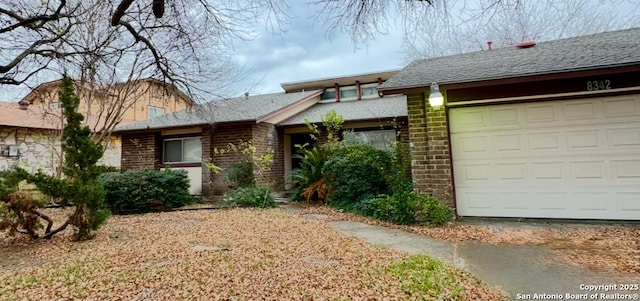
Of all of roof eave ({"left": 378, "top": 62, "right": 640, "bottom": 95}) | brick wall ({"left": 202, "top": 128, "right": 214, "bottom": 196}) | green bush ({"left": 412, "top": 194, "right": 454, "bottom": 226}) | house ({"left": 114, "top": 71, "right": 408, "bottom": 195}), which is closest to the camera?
roof eave ({"left": 378, "top": 62, "right": 640, "bottom": 95})

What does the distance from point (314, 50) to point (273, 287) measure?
4.20 metres

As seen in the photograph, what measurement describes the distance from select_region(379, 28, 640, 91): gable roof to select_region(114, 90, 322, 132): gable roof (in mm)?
5659

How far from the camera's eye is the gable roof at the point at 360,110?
11.7 m

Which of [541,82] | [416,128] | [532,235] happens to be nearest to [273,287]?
[532,235]

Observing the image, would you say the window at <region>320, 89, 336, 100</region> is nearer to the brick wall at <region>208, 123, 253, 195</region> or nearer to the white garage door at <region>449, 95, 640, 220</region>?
the brick wall at <region>208, 123, 253, 195</region>

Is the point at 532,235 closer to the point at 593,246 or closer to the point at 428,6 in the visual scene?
the point at 593,246

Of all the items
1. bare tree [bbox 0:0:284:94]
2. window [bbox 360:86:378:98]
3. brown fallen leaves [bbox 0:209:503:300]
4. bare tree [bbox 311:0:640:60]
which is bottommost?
brown fallen leaves [bbox 0:209:503:300]

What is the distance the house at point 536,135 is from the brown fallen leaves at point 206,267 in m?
2.97

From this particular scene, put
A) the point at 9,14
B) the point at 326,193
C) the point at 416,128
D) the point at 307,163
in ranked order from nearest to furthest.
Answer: the point at 9,14 < the point at 416,128 < the point at 326,193 < the point at 307,163

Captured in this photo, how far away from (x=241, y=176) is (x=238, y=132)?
166 centimetres

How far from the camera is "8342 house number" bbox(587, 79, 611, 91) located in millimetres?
5908

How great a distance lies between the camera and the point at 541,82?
6277 mm

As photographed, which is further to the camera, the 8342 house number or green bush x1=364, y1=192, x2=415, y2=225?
green bush x1=364, y1=192, x2=415, y2=225

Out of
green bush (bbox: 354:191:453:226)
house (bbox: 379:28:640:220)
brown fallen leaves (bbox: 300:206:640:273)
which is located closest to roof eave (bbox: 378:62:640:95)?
house (bbox: 379:28:640:220)
